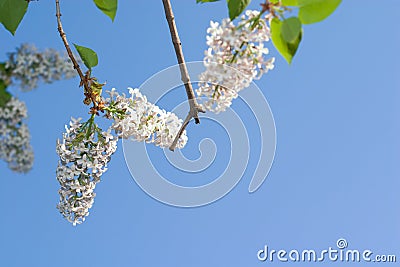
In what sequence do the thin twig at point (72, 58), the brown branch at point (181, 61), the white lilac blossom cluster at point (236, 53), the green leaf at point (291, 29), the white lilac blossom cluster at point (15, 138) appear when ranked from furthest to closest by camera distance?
the white lilac blossom cluster at point (15, 138)
the thin twig at point (72, 58)
the brown branch at point (181, 61)
the white lilac blossom cluster at point (236, 53)
the green leaf at point (291, 29)

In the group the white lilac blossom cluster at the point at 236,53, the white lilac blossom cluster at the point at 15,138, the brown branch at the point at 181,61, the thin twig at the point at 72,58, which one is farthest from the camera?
the white lilac blossom cluster at the point at 15,138

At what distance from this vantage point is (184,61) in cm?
86

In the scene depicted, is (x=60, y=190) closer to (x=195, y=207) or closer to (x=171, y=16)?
(x=195, y=207)

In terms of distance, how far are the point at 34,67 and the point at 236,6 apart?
1.29m

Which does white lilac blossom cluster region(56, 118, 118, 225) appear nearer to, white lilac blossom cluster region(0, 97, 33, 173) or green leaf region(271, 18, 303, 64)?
green leaf region(271, 18, 303, 64)

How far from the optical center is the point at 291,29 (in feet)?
2.00

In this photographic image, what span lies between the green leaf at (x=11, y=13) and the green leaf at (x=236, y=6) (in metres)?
0.42

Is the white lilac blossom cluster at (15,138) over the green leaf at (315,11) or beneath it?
over

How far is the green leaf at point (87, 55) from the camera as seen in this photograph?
1.01 m

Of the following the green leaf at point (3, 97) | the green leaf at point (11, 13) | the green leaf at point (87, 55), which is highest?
the green leaf at point (3, 97)

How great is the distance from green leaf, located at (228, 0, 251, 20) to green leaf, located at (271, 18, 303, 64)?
4 centimetres

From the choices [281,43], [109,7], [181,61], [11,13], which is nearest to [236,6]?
[281,43]

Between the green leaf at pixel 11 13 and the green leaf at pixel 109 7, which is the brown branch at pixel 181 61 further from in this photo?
the green leaf at pixel 11 13

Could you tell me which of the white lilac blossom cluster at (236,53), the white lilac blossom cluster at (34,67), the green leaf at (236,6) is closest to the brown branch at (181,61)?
the white lilac blossom cluster at (236,53)
